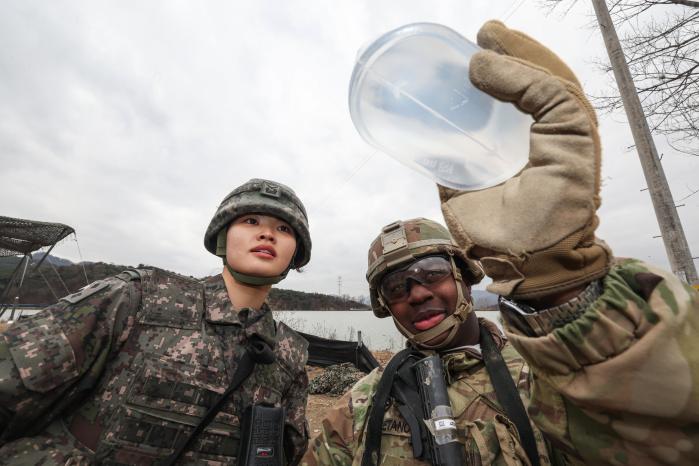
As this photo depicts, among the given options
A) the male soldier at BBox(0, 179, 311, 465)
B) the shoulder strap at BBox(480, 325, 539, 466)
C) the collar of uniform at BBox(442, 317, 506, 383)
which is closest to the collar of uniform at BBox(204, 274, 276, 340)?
the male soldier at BBox(0, 179, 311, 465)

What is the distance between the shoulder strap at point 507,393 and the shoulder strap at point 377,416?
22.9 inches

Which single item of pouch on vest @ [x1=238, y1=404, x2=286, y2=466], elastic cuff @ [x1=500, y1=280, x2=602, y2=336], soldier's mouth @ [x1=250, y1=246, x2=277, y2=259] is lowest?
pouch on vest @ [x1=238, y1=404, x2=286, y2=466]

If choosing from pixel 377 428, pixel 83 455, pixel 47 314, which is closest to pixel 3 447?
pixel 83 455

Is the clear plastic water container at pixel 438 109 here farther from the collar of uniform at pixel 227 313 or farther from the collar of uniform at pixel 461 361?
the collar of uniform at pixel 227 313

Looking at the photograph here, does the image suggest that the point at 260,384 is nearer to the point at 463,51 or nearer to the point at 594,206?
the point at 594,206

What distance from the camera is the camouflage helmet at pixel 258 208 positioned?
A: 2.95 metres

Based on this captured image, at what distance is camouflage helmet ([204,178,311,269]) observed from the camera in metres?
2.95

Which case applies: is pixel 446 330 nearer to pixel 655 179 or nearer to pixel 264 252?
pixel 264 252

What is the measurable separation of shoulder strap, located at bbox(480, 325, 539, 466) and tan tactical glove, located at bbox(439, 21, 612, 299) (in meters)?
0.97

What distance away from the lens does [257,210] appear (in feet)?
9.61

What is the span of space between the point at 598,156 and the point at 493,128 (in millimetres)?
655

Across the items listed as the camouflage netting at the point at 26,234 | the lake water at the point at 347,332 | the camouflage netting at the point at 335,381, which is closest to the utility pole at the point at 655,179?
the lake water at the point at 347,332

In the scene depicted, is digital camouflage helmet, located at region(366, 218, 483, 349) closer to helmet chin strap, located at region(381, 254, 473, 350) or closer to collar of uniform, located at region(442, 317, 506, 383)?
helmet chin strap, located at region(381, 254, 473, 350)

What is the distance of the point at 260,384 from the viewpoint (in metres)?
2.53
